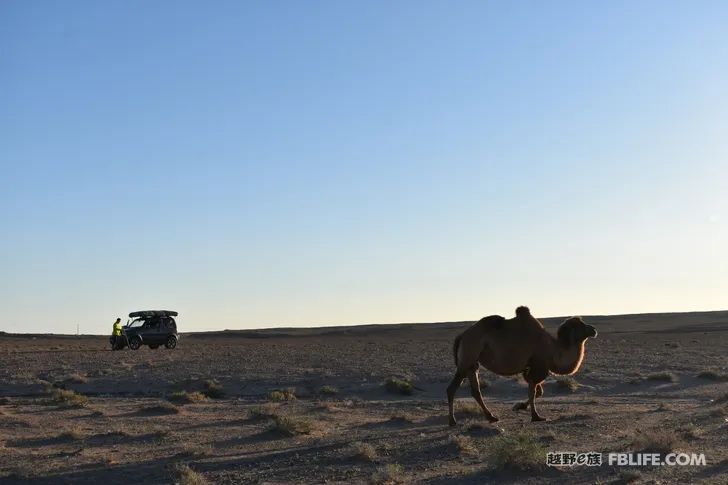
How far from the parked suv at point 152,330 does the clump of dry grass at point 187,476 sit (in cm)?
3591

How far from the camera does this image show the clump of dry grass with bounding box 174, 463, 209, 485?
35.8ft

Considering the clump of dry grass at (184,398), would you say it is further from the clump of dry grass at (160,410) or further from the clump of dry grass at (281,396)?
the clump of dry grass at (160,410)

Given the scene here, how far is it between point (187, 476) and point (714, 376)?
22164 millimetres

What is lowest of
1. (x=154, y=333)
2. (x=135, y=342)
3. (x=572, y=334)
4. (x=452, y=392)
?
(x=452, y=392)

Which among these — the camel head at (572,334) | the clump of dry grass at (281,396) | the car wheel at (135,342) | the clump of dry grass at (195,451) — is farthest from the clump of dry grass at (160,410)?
the car wheel at (135,342)

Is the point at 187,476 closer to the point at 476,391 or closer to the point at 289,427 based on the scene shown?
the point at 289,427

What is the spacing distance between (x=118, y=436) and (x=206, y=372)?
15.2 metres

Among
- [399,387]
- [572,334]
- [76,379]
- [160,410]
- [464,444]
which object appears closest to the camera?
[464,444]

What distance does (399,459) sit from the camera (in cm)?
1273

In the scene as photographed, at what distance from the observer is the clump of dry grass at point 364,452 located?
498 inches

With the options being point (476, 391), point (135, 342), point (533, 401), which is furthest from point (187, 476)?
point (135, 342)

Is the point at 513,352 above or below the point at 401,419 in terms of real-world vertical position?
above

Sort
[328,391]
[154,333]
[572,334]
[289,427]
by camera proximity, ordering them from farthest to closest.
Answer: [154,333] < [328,391] < [572,334] < [289,427]

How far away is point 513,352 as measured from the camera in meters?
16.1
